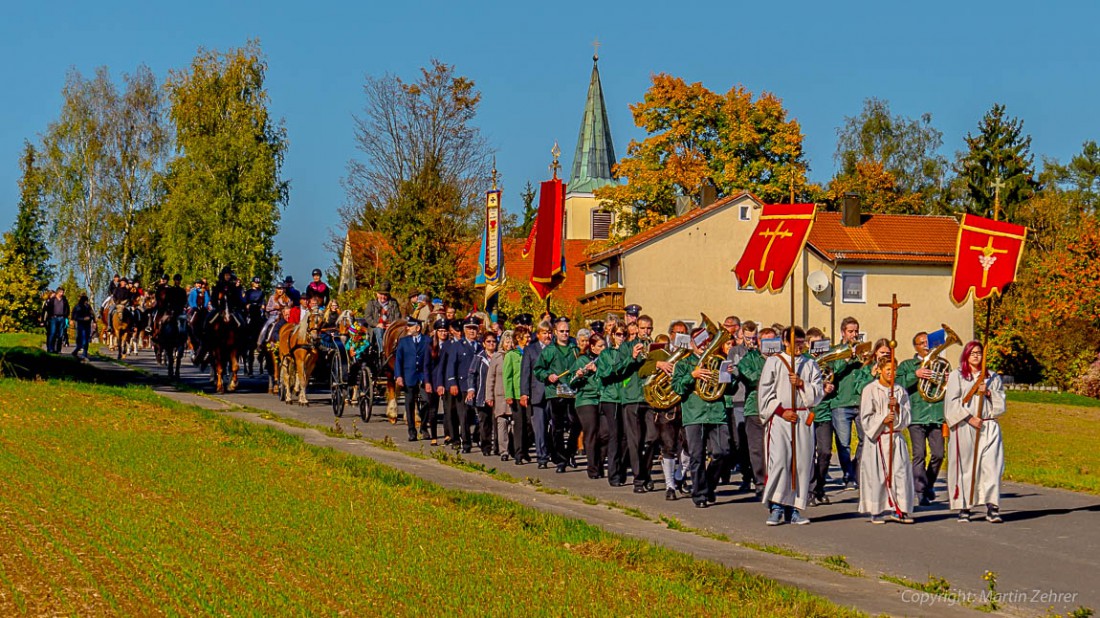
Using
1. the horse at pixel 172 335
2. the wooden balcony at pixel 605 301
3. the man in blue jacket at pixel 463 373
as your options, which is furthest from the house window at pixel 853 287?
the man in blue jacket at pixel 463 373

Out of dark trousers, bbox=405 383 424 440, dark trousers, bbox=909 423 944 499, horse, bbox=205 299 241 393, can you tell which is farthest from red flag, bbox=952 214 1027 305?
horse, bbox=205 299 241 393

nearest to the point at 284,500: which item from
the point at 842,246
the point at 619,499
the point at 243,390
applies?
the point at 619,499

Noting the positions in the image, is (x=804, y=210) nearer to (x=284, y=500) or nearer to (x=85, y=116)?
(x=284, y=500)

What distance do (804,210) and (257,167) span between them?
52372 millimetres

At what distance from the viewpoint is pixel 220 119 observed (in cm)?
6762

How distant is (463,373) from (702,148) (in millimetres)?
41988

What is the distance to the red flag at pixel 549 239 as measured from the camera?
93.5ft

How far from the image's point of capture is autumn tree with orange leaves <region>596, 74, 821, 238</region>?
202 ft

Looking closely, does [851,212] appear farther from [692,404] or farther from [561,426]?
[692,404]

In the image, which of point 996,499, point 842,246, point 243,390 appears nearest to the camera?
point 996,499

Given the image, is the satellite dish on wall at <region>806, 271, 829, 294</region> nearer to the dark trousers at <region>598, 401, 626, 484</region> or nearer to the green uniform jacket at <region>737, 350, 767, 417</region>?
the dark trousers at <region>598, 401, 626, 484</region>

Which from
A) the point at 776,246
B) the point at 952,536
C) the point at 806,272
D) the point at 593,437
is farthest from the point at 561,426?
the point at 806,272

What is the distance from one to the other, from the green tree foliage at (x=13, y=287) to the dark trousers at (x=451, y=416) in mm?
30672

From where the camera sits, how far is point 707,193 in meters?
62.4
